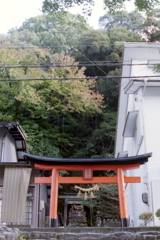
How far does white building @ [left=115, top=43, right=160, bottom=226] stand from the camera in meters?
11.8

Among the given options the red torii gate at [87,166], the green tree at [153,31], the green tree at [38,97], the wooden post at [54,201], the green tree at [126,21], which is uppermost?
the green tree at [126,21]

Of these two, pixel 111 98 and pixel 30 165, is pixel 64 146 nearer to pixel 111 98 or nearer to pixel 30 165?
pixel 111 98

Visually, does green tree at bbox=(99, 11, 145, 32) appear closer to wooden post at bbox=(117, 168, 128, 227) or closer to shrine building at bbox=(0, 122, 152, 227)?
shrine building at bbox=(0, 122, 152, 227)

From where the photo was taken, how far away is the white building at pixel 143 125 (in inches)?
465

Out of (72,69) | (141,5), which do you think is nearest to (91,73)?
(72,69)

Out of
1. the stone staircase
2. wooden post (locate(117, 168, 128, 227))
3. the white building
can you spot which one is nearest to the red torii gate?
wooden post (locate(117, 168, 128, 227))

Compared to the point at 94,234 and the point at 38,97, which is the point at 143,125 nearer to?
the point at 94,234

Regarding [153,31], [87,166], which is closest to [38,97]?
[87,166]

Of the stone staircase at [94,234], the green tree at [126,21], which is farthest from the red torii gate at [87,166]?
the green tree at [126,21]

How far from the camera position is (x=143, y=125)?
43.2ft

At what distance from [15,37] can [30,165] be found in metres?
25.6

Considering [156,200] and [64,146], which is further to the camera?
[64,146]

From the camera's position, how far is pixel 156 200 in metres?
11.4

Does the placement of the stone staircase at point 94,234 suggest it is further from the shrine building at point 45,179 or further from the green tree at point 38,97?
the green tree at point 38,97
